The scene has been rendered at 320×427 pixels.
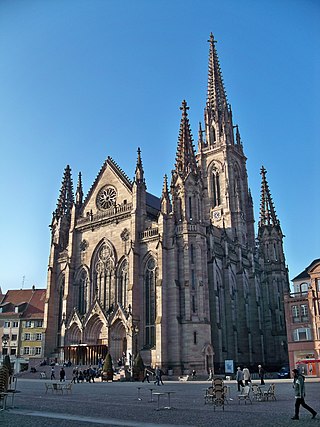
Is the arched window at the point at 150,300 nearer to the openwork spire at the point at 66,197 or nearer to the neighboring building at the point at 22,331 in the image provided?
Result: the openwork spire at the point at 66,197

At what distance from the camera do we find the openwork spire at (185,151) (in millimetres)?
57875

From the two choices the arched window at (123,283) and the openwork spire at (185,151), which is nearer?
the arched window at (123,283)

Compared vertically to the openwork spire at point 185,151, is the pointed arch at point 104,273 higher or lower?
lower

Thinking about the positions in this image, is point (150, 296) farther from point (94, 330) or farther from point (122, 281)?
point (94, 330)

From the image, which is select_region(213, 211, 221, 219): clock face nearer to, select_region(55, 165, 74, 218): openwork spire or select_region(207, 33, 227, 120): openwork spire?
select_region(207, 33, 227, 120): openwork spire

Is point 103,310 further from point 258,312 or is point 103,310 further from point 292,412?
point 292,412

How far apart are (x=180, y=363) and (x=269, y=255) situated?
33774mm

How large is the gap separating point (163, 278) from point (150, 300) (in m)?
4.35

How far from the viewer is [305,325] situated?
2050 inches

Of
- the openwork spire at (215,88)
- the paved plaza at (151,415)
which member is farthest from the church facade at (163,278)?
the paved plaza at (151,415)

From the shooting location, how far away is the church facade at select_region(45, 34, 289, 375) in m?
49.7

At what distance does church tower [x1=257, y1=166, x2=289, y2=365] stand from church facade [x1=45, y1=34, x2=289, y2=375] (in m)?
0.18

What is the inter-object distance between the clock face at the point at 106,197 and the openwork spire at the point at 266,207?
30.5 m

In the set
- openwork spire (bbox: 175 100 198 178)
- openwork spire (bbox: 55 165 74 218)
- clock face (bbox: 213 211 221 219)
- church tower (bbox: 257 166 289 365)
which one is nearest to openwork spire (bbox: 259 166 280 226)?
church tower (bbox: 257 166 289 365)
